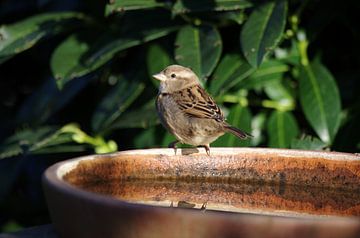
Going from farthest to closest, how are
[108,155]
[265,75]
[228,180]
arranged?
[265,75]
[228,180]
[108,155]

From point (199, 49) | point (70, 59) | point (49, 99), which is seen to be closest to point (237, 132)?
point (199, 49)

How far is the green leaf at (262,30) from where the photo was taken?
3.07 metres

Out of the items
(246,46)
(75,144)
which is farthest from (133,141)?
(246,46)

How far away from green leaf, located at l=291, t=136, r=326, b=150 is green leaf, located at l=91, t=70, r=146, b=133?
0.72 meters

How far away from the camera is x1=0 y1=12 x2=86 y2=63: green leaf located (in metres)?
3.54

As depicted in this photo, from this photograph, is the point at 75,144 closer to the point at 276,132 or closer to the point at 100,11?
the point at 100,11

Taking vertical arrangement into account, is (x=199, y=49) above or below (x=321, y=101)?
above

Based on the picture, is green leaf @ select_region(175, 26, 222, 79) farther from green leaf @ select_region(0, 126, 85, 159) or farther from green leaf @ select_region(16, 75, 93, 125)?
green leaf @ select_region(0, 126, 85, 159)

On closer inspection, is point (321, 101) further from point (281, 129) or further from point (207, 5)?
point (207, 5)

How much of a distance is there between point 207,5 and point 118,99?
597 mm

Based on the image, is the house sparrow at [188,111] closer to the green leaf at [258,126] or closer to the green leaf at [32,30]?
the green leaf at [258,126]

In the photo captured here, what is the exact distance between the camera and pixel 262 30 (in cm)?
314

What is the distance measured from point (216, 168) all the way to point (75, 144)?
5.12 ft

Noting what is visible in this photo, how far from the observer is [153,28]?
11.1 feet
